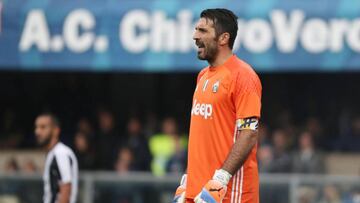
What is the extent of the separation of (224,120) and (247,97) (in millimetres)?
217

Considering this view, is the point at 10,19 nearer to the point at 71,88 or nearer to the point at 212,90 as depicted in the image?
the point at 71,88

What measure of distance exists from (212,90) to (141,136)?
8903 mm

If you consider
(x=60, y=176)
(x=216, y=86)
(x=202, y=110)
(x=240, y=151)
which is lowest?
(x=60, y=176)

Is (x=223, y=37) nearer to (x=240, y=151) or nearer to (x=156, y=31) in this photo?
(x=240, y=151)

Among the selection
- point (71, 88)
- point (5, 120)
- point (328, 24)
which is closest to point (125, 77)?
point (71, 88)

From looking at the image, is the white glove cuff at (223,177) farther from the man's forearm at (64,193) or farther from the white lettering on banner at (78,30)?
the white lettering on banner at (78,30)

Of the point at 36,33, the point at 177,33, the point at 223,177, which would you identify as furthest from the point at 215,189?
the point at 36,33

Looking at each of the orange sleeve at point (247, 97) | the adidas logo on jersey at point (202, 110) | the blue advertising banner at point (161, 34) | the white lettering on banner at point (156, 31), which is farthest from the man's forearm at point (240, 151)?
the white lettering on banner at point (156, 31)

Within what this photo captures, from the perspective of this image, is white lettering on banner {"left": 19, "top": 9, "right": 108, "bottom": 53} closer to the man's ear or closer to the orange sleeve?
the man's ear

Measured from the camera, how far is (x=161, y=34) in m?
14.6

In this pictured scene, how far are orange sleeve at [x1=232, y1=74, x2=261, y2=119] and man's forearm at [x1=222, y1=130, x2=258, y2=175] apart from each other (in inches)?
4.5

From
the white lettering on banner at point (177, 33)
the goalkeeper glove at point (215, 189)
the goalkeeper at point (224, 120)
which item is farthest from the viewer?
the white lettering on banner at point (177, 33)

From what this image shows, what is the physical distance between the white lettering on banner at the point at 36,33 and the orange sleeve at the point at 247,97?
881 cm

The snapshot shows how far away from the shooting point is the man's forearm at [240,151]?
20.5ft
